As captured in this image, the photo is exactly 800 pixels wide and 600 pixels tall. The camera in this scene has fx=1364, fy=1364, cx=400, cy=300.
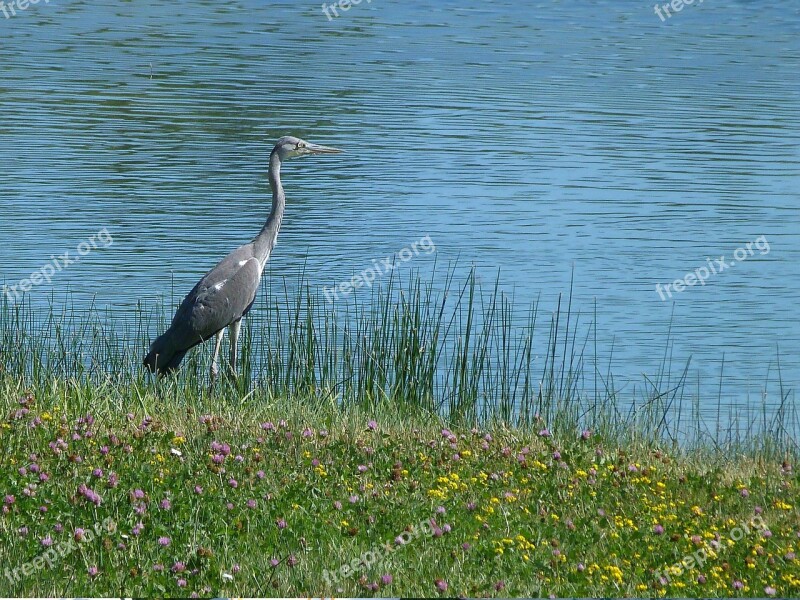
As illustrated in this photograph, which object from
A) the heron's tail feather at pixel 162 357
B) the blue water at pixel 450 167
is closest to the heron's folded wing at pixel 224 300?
the heron's tail feather at pixel 162 357

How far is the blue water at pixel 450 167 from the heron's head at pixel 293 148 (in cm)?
128

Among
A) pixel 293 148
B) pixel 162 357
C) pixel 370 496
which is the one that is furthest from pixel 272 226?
pixel 370 496

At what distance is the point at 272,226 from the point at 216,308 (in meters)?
1.01

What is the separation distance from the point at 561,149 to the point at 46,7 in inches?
922

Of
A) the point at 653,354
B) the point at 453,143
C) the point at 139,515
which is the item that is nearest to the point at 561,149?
the point at 453,143

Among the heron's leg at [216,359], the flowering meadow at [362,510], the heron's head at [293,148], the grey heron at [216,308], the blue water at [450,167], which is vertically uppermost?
the heron's head at [293,148]

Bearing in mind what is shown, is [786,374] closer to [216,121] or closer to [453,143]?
[453,143]

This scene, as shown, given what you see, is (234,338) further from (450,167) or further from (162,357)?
(450,167)

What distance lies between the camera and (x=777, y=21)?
35438 mm

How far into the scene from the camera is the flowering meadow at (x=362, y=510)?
497cm

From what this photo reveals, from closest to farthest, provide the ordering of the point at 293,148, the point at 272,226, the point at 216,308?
the point at 216,308 < the point at 272,226 < the point at 293,148

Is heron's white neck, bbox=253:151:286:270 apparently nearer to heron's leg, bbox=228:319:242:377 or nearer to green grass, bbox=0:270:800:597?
heron's leg, bbox=228:319:242:377

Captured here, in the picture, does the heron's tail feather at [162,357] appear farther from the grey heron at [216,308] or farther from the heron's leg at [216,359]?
the heron's leg at [216,359]

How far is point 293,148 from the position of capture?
10.5 metres
